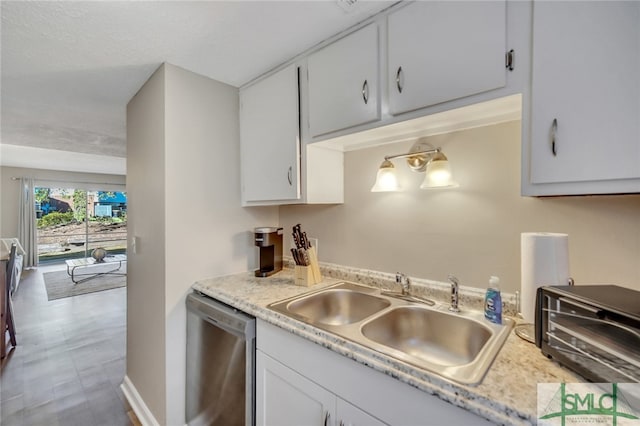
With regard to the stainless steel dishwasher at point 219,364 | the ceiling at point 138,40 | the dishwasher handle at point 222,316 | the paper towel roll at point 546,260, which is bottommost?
the stainless steel dishwasher at point 219,364

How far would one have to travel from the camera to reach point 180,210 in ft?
5.38

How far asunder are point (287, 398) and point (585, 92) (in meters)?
1.47

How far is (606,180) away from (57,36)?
2316 mm

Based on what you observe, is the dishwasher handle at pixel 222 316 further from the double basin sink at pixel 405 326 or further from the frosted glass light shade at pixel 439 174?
the frosted glass light shade at pixel 439 174

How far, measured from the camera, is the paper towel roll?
94 centimetres

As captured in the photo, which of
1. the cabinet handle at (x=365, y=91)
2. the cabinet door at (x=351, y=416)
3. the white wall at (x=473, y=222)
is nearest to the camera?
the cabinet door at (x=351, y=416)

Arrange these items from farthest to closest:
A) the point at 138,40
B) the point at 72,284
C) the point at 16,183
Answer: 1. the point at 16,183
2. the point at 72,284
3. the point at 138,40

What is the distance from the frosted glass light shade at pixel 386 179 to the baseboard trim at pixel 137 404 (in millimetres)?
1992

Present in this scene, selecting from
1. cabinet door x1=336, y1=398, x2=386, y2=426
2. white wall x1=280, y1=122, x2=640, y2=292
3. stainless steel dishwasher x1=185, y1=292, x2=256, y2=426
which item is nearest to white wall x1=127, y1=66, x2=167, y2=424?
stainless steel dishwasher x1=185, y1=292, x2=256, y2=426

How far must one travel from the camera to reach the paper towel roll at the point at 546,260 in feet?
3.09

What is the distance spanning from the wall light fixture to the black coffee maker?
774 mm

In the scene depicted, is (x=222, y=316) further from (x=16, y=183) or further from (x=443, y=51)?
(x=16, y=183)
